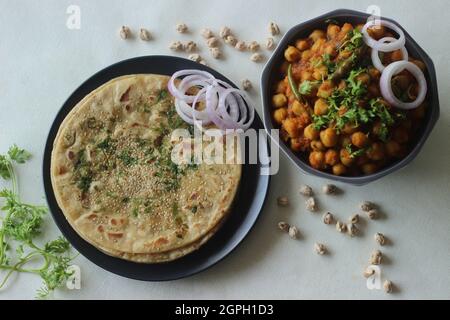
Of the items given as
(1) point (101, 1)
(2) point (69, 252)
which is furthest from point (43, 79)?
(2) point (69, 252)

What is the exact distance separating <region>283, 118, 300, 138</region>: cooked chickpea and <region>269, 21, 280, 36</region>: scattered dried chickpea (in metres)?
0.52

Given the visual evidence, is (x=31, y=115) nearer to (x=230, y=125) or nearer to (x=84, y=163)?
(x=84, y=163)

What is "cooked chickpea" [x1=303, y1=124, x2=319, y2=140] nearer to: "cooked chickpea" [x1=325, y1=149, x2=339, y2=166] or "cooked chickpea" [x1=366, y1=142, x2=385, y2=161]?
"cooked chickpea" [x1=325, y1=149, x2=339, y2=166]

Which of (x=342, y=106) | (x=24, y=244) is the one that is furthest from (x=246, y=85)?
(x=24, y=244)

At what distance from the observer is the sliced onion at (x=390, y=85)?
79.2 inches

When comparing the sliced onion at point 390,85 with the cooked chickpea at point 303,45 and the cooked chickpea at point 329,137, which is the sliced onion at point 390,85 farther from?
the cooked chickpea at point 303,45

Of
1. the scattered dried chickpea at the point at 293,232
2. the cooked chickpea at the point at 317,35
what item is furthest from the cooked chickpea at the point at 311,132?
the scattered dried chickpea at the point at 293,232

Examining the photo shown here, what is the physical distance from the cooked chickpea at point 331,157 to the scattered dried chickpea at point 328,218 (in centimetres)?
35

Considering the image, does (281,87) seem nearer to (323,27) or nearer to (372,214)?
(323,27)

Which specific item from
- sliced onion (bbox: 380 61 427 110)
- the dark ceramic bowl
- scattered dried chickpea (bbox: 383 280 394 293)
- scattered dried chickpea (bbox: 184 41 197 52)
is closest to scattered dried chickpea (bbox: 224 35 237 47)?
scattered dried chickpea (bbox: 184 41 197 52)

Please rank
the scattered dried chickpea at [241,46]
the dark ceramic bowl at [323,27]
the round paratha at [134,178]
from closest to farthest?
1. the dark ceramic bowl at [323,27]
2. the round paratha at [134,178]
3. the scattered dried chickpea at [241,46]

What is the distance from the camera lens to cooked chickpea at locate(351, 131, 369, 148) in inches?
79.4

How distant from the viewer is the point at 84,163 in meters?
2.34

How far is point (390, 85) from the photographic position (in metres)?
2.02
